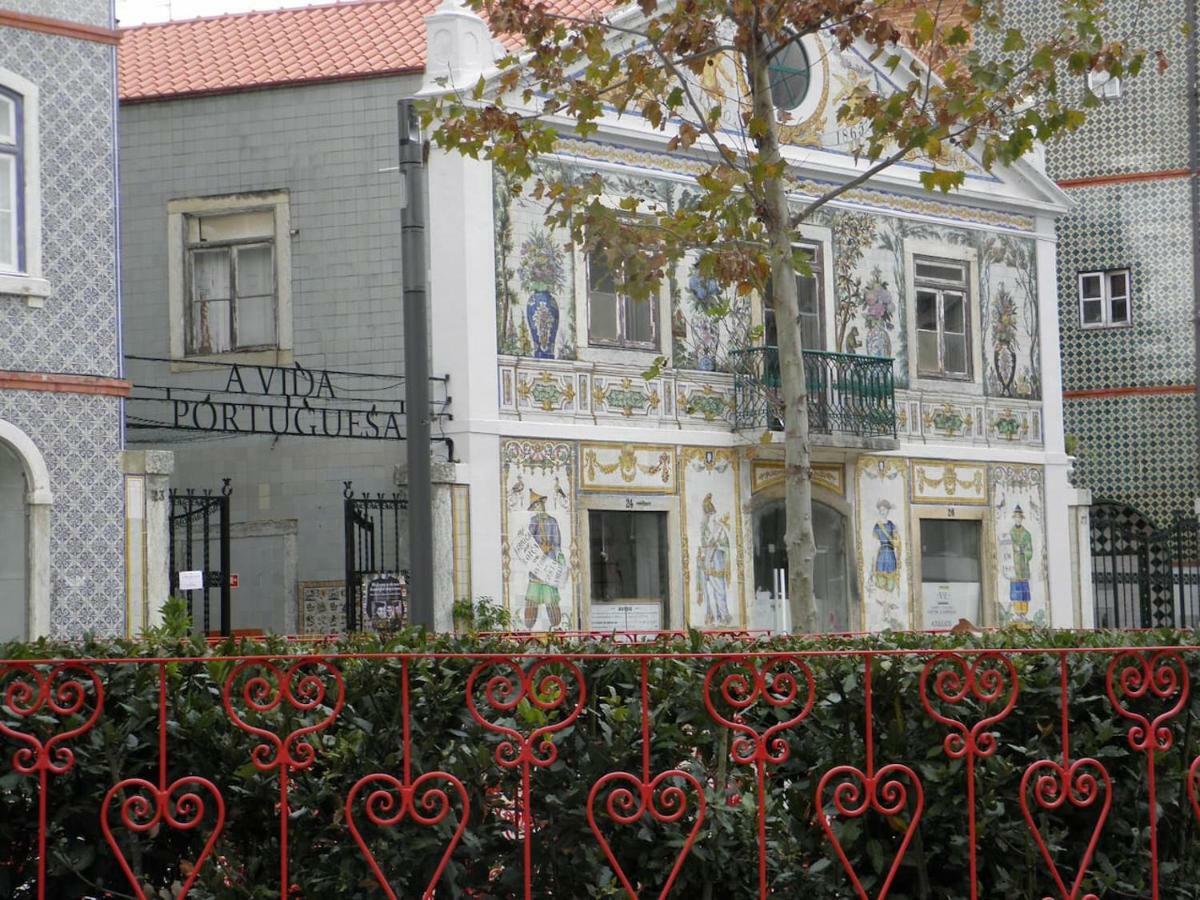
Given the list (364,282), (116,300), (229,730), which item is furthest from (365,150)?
(229,730)

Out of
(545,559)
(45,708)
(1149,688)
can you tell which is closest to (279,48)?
(545,559)

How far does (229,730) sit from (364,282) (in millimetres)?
17697

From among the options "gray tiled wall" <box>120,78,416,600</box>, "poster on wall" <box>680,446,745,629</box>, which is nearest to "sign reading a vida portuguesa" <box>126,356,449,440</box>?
"gray tiled wall" <box>120,78,416,600</box>

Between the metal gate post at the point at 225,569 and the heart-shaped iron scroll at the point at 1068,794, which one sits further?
the metal gate post at the point at 225,569

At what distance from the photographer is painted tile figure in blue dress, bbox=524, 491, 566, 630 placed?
77.4ft

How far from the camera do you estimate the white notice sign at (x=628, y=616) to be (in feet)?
80.4

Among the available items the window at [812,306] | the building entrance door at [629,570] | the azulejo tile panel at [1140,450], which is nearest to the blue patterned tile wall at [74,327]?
the building entrance door at [629,570]

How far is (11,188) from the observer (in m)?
19.4

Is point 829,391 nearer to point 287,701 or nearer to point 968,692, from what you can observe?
point 968,692

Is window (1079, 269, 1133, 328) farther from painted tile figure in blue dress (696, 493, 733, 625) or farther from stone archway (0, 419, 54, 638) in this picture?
stone archway (0, 419, 54, 638)

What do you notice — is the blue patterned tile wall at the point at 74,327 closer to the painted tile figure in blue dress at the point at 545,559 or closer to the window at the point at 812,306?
the painted tile figure in blue dress at the point at 545,559

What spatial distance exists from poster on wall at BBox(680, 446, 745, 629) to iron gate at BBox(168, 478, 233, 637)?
552 cm

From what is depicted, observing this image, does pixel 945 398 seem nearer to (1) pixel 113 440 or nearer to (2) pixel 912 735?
(1) pixel 113 440

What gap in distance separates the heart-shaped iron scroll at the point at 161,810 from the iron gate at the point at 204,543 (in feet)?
39.1
